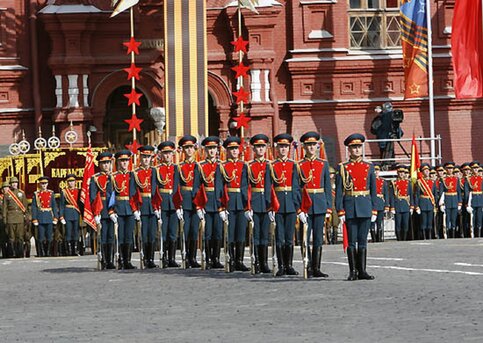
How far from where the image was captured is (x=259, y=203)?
1822cm

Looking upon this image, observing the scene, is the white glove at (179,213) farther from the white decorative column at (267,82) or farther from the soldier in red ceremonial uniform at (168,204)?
the white decorative column at (267,82)

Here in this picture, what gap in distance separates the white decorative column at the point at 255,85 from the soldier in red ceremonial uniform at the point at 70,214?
24.9 ft

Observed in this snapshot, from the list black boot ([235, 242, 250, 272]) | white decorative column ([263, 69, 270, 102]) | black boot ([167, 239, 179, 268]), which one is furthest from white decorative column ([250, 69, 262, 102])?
black boot ([235, 242, 250, 272])

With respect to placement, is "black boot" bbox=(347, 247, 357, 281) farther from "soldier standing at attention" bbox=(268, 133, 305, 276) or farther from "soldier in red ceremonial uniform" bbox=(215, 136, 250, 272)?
"soldier in red ceremonial uniform" bbox=(215, 136, 250, 272)

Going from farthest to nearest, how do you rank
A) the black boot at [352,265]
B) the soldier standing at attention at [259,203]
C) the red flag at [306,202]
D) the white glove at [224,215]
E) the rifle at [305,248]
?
the white glove at [224,215]
the soldier standing at attention at [259,203]
the red flag at [306,202]
the rifle at [305,248]
the black boot at [352,265]

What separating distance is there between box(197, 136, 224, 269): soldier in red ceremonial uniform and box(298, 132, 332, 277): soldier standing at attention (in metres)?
2.33

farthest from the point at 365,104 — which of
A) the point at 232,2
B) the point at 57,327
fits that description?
the point at 57,327

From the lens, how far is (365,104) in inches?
1400

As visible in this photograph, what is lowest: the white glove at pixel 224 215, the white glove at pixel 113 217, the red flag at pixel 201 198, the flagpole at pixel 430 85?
the white glove at pixel 113 217

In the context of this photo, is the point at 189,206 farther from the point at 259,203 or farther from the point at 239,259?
the point at 259,203

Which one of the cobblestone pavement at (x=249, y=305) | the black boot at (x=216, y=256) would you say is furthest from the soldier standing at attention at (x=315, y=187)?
the black boot at (x=216, y=256)

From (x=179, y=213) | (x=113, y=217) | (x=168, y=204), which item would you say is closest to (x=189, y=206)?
(x=179, y=213)

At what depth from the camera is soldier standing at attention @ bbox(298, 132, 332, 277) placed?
56.9 ft

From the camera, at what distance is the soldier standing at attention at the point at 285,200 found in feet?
57.9
